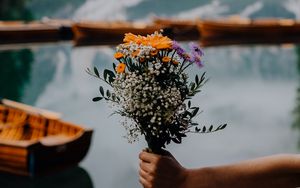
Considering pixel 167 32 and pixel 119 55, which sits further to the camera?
pixel 167 32

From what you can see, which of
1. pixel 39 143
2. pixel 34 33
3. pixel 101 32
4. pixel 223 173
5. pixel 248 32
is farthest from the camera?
pixel 248 32

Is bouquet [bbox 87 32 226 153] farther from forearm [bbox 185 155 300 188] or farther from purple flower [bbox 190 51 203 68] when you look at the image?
forearm [bbox 185 155 300 188]

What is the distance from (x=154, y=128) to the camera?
2.07m

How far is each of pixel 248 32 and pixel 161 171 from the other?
2557 centimetres

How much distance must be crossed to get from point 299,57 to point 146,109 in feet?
73.2

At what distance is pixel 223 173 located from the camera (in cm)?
220

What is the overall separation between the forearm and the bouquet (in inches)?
6.3

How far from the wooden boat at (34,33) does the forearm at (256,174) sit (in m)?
23.2

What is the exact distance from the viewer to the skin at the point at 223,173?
7.00 feet

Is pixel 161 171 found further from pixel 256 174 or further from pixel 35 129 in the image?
pixel 35 129

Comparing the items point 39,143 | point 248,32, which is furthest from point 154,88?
point 248,32

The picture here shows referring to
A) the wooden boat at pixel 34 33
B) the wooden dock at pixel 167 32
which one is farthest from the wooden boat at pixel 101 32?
the wooden boat at pixel 34 33

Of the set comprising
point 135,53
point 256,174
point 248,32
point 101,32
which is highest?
point 135,53

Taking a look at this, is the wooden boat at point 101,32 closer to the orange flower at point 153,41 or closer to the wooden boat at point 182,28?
the wooden boat at point 182,28
